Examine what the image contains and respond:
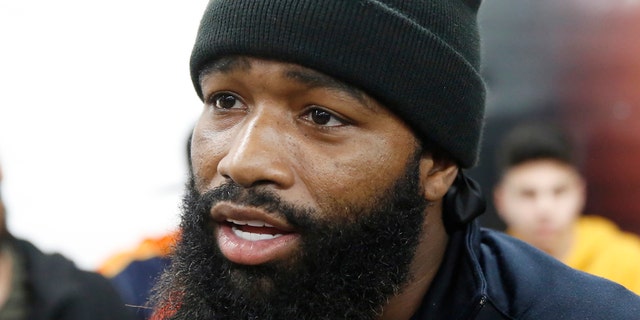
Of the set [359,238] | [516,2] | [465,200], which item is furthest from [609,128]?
[359,238]

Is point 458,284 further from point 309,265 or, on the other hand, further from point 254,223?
point 254,223

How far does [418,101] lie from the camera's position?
8.79 feet

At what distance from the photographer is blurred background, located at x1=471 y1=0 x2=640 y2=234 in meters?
6.46

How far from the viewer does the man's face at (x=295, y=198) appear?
2.51m

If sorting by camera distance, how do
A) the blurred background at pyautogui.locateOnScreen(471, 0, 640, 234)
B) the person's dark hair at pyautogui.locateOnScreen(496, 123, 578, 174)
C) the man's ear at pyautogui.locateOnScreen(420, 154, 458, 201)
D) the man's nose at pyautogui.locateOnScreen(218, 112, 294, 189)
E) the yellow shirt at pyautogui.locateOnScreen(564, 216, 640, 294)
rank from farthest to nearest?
the blurred background at pyautogui.locateOnScreen(471, 0, 640, 234) < the person's dark hair at pyautogui.locateOnScreen(496, 123, 578, 174) < the yellow shirt at pyautogui.locateOnScreen(564, 216, 640, 294) < the man's ear at pyautogui.locateOnScreen(420, 154, 458, 201) < the man's nose at pyautogui.locateOnScreen(218, 112, 294, 189)

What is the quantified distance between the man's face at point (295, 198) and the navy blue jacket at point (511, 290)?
16 cm

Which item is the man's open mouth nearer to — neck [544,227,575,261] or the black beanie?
the black beanie

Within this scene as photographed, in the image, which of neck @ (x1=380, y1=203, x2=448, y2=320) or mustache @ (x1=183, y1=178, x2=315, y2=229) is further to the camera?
neck @ (x1=380, y1=203, x2=448, y2=320)

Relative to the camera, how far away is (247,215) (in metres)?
2.50

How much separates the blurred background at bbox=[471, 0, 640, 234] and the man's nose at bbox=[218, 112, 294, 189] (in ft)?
13.5

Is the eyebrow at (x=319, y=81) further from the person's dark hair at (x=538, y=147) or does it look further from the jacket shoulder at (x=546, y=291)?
the person's dark hair at (x=538, y=147)

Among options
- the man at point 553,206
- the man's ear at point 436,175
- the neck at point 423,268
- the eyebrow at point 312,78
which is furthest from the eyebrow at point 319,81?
the man at point 553,206

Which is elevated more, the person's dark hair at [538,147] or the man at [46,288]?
the man at [46,288]

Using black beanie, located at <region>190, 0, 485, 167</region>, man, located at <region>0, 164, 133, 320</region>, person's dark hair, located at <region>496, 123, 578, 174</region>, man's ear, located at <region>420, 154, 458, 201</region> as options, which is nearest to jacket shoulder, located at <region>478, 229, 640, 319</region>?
man's ear, located at <region>420, 154, 458, 201</region>
